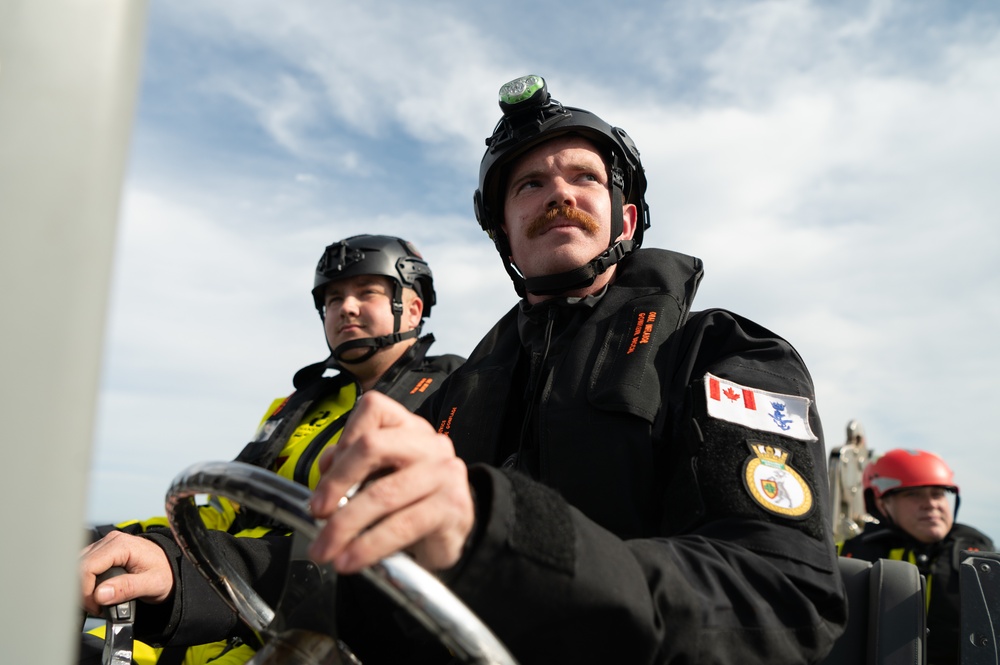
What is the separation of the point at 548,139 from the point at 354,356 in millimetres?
1950

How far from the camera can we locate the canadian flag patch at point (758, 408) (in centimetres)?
151

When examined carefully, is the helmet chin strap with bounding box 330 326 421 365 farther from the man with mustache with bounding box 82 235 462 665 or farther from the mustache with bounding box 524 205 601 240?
the mustache with bounding box 524 205 601 240

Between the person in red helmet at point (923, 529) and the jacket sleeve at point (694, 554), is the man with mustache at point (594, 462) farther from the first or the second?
the person in red helmet at point (923, 529)

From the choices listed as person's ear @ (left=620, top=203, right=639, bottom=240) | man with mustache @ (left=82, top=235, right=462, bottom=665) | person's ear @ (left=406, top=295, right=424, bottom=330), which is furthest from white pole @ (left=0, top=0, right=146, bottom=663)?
person's ear @ (left=406, top=295, right=424, bottom=330)

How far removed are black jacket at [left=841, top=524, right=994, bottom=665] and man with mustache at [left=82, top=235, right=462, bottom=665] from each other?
2958 millimetres

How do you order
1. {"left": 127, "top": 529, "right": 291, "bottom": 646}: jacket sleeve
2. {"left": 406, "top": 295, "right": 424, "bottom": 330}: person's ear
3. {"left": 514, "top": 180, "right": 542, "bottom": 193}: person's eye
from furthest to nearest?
{"left": 406, "top": 295, "right": 424, "bottom": 330}: person's ear, {"left": 514, "top": 180, "right": 542, "bottom": 193}: person's eye, {"left": 127, "top": 529, "right": 291, "bottom": 646}: jacket sleeve

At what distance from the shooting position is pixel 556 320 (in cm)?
221

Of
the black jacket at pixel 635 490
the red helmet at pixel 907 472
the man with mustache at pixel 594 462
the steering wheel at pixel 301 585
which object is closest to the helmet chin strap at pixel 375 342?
the man with mustache at pixel 594 462

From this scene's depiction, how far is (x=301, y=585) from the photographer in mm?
924

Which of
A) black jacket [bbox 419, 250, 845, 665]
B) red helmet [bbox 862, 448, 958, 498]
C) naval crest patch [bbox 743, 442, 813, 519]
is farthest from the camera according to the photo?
red helmet [bbox 862, 448, 958, 498]

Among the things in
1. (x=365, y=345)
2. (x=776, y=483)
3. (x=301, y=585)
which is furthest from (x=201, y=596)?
(x=365, y=345)

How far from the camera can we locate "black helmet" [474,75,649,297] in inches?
89.5

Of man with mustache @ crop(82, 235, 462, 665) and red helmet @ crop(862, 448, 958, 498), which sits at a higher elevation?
man with mustache @ crop(82, 235, 462, 665)

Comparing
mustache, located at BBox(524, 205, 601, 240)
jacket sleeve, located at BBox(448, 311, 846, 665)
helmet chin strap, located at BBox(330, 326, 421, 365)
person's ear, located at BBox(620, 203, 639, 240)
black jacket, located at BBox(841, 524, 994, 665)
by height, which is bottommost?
black jacket, located at BBox(841, 524, 994, 665)
